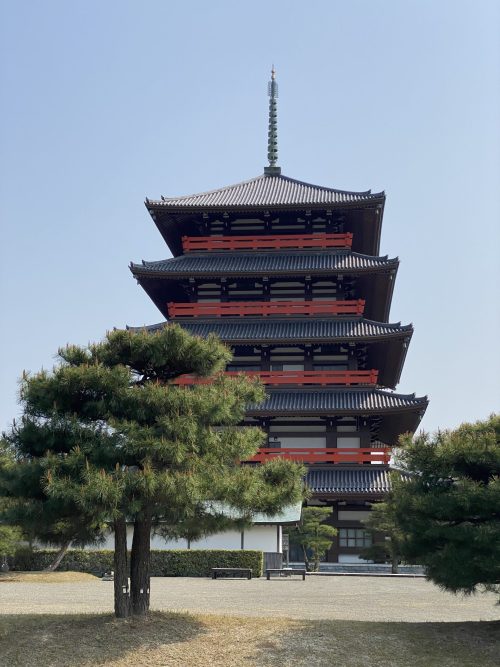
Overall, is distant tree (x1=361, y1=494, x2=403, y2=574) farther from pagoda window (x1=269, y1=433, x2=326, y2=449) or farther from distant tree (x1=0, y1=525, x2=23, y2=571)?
distant tree (x1=0, y1=525, x2=23, y2=571)

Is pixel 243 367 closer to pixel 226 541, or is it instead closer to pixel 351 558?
pixel 226 541

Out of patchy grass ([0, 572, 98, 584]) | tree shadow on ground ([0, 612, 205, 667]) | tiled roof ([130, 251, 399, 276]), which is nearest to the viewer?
tree shadow on ground ([0, 612, 205, 667])

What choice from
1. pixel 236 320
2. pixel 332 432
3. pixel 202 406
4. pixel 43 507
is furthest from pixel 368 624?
pixel 236 320

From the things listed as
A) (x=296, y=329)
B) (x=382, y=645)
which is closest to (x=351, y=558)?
(x=296, y=329)

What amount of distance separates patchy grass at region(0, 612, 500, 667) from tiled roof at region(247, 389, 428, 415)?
2126 centimetres

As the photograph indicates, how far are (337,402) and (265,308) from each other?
629 centimetres

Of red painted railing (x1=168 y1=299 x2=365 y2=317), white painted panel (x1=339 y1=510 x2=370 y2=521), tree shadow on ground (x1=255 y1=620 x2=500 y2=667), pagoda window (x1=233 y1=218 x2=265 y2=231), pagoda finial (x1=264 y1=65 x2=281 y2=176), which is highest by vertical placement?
pagoda finial (x1=264 y1=65 x2=281 y2=176)

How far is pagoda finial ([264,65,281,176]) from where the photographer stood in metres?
50.8

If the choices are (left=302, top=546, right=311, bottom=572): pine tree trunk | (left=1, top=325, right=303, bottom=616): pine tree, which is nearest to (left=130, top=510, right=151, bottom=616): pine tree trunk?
(left=1, top=325, right=303, bottom=616): pine tree

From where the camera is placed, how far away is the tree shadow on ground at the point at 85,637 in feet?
48.1

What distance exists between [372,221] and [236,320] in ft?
30.5

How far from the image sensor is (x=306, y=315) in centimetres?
4106

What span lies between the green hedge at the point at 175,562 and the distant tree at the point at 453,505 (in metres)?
16.1

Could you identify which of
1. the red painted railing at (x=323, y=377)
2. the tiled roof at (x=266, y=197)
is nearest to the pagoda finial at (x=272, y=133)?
the tiled roof at (x=266, y=197)
